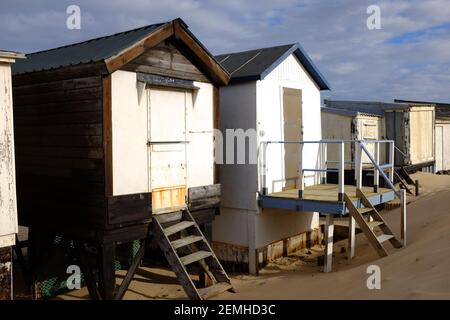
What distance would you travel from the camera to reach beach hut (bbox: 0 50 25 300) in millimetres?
5980

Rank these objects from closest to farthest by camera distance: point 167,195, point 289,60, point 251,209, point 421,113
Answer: point 167,195
point 251,209
point 289,60
point 421,113

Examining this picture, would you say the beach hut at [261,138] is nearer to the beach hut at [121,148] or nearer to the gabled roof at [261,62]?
the gabled roof at [261,62]

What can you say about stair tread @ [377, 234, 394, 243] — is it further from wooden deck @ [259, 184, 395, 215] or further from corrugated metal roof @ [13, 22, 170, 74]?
corrugated metal roof @ [13, 22, 170, 74]

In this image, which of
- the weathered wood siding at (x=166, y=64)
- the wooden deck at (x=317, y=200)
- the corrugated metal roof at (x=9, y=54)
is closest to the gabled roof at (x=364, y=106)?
the wooden deck at (x=317, y=200)

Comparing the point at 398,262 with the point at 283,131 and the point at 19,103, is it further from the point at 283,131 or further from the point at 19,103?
the point at 19,103

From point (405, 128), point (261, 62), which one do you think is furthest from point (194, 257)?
point (405, 128)

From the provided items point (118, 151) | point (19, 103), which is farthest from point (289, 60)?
point (19, 103)

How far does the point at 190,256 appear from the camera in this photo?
795 centimetres

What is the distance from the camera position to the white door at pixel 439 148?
25.0 meters

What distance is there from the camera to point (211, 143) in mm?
9414

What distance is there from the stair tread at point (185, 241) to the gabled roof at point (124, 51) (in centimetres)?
313

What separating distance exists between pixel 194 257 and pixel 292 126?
5189 mm
